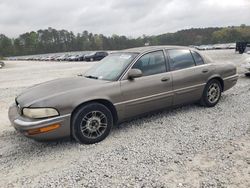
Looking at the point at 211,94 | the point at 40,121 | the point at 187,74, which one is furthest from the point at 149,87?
the point at 40,121

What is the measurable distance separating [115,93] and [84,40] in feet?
371

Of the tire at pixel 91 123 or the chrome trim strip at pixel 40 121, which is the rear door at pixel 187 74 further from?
the chrome trim strip at pixel 40 121

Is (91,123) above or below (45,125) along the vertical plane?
below

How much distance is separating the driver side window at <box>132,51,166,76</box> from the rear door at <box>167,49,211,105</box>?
0.68ft

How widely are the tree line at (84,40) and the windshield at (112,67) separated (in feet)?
264

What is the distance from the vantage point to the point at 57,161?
362 cm

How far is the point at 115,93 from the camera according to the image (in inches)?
168

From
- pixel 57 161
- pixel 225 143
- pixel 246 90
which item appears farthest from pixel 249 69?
pixel 57 161

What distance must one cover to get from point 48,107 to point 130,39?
291 ft

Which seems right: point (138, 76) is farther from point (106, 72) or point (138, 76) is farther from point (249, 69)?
point (249, 69)

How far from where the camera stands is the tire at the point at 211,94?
559 centimetres

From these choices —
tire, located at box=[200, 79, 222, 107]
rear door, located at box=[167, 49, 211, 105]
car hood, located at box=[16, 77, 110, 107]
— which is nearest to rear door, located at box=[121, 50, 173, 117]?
rear door, located at box=[167, 49, 211, 105]

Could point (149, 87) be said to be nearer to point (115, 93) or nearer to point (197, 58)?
point (115, 93)

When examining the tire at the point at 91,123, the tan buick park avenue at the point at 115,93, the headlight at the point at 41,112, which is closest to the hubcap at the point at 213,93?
the tan buick park avenue at the point at 115,93
